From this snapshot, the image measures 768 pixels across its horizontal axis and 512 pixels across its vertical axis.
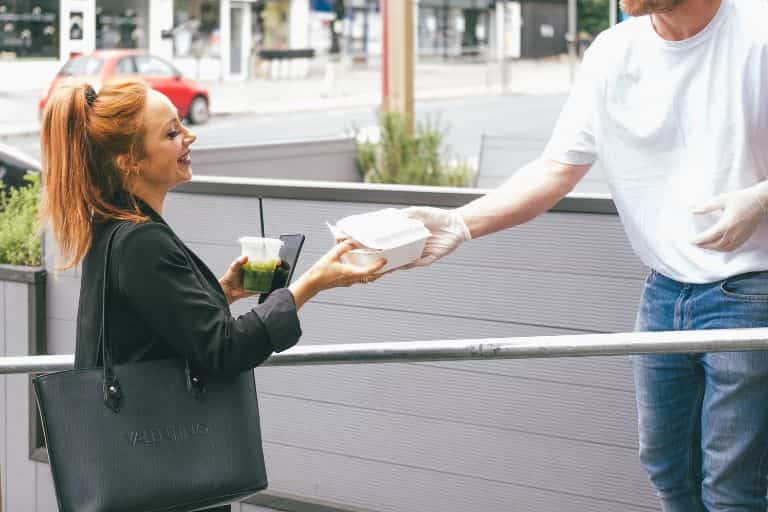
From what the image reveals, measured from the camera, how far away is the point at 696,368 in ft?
7.85

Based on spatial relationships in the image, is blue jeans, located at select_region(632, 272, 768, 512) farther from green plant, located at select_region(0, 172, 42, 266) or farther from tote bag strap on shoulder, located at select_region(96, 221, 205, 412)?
green plant, located at select_region(0, 172, 42, 266)

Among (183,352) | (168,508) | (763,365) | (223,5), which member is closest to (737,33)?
(763,365)

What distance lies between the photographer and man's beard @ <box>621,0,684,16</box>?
7.26 feet

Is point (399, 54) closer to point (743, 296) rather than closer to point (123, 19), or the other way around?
point (123, 19)

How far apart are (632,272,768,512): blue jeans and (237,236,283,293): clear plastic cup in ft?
2.38

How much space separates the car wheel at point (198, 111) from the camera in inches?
914

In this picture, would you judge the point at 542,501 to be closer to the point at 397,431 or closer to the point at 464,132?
the point at 397,431

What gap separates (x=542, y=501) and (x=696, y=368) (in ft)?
3.99

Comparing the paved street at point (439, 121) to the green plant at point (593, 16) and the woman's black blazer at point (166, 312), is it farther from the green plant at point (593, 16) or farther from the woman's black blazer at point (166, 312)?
the woman's black blazer at point (166, 312)

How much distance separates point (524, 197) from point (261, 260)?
579 millimetres

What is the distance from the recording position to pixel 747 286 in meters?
2.28

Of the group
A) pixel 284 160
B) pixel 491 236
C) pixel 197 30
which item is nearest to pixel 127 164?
pixel 491 236

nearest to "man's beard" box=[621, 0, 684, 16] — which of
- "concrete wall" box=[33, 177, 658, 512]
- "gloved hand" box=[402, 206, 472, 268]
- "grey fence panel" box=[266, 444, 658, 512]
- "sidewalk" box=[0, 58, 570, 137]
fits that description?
"gloved hand" box=[402, 206, 472, 268]

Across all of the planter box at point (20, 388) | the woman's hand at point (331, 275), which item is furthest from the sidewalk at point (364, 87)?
the woman's hand at point (331, 275)
